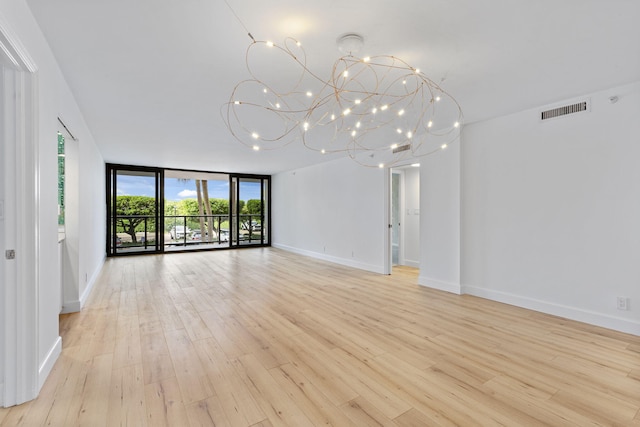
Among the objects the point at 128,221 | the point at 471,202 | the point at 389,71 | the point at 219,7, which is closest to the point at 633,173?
the point at 471,202

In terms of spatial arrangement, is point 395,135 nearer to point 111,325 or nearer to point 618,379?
point 618,379

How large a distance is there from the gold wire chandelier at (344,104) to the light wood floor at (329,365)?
1.83m

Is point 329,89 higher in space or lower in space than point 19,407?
higher

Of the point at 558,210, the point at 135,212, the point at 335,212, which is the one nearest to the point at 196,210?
the point at 135,212

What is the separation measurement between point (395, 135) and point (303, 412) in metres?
4.06

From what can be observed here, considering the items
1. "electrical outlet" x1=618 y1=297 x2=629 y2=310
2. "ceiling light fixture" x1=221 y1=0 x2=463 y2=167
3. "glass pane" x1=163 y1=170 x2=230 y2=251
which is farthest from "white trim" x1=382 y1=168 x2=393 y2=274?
"glass pane" x1=163 y1=170 x2=230 y2=251

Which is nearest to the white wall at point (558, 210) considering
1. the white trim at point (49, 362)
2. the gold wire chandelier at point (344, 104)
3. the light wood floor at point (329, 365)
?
the light wood floor at point (329, 365)

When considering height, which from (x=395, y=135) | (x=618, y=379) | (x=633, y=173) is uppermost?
(x=395, y=135)

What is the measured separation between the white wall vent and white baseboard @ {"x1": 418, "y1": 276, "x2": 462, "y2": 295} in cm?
239

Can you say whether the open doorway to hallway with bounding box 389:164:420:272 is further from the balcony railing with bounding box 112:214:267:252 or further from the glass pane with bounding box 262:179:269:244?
the balcony railing with bounding box 112:214:267:252

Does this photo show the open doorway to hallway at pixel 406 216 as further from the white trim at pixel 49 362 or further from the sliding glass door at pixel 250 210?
the white trim at pixel 49 362

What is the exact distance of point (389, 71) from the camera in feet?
8.64

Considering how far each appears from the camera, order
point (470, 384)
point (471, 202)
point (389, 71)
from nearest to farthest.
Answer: point (470, 384)
point (389, 71)
point (471, 202)

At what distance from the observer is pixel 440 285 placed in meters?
4.42
